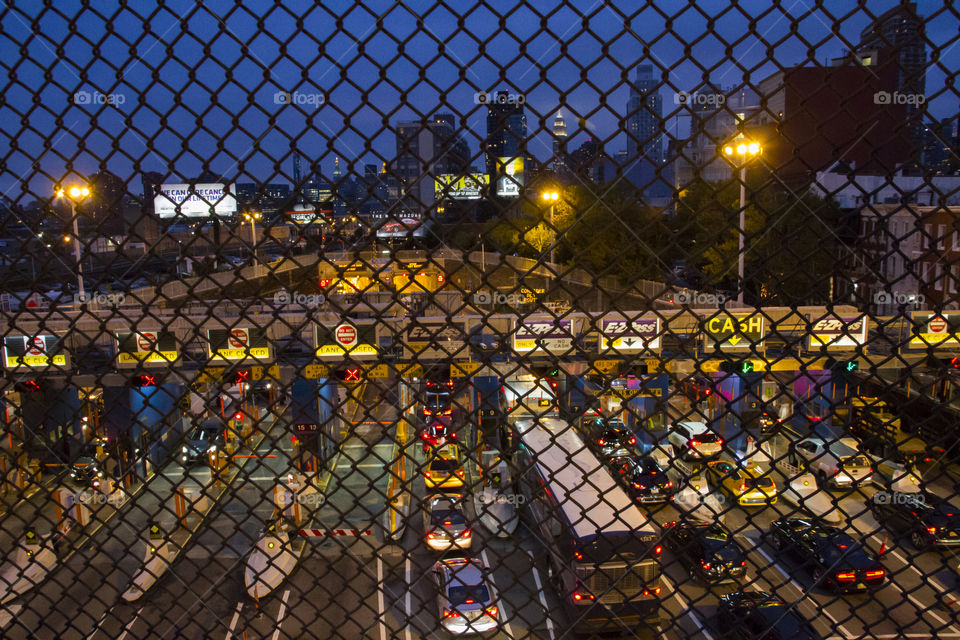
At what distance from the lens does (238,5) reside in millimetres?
2193

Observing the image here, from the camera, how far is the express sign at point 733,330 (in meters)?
2.18

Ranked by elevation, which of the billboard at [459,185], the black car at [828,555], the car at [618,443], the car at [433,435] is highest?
the billboard at [459,185]

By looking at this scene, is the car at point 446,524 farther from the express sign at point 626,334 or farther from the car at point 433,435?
Result: the express sign at point 626,334

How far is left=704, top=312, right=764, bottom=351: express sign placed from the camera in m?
2.18

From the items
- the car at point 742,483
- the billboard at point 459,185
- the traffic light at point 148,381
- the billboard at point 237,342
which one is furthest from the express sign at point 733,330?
the traffic light at point 148,381

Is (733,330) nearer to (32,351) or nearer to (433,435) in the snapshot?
(433,435)

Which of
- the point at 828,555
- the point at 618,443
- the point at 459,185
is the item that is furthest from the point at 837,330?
the point at 828,555

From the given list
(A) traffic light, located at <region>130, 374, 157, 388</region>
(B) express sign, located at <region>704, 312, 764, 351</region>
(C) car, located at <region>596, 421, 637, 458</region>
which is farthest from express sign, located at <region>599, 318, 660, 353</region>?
(A) traffic light, located at <region>130, 374, 157, 388</region>

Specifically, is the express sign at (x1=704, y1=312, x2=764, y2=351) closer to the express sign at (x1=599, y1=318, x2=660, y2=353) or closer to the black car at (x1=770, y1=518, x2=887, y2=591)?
the express sign at (x1=599, y1=318, x2=660, y2=353)

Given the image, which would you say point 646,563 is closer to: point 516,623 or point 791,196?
point 516,623

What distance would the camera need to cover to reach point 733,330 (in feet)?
9.15

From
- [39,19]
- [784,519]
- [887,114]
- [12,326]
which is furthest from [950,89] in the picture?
[12,326]

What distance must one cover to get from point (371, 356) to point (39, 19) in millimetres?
8281

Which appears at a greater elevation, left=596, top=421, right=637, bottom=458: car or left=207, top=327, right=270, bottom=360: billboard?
left=207, top=327, right=270, bottom=360: billboard
